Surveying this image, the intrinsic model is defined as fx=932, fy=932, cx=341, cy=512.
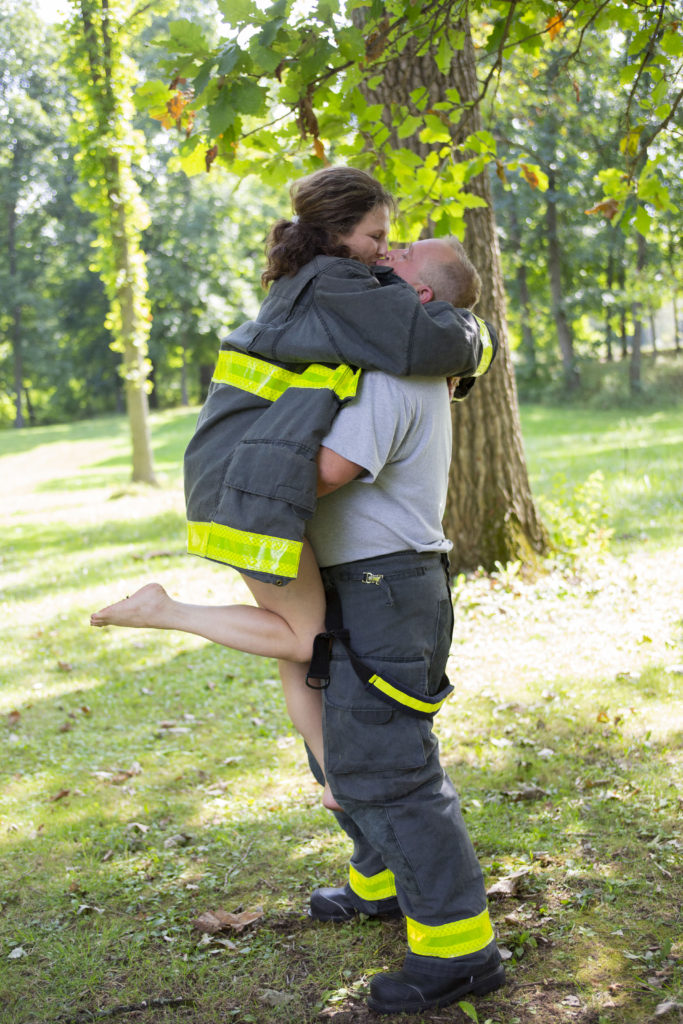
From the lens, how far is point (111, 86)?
→ 12766 millimetres

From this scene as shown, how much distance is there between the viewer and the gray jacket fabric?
2.39 m

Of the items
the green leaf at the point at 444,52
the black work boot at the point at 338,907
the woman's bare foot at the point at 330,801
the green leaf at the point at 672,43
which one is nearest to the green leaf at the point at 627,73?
the green leaf at the point at 672,43

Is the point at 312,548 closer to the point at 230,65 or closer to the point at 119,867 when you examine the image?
the point at 230,65

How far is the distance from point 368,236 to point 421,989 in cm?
214

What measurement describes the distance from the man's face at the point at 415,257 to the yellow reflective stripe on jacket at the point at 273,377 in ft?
1.54

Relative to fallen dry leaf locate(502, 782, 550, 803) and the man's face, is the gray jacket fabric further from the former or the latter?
fallen dry leaf locate(502, 782, 550, 803)

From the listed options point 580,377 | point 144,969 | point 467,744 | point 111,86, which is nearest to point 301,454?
point 144,969

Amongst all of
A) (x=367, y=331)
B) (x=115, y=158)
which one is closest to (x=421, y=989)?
(x=367, y=331)

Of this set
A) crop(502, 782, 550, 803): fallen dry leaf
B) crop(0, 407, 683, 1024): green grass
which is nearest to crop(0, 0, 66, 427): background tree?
crop(0, 407, 683, 1024): green grass

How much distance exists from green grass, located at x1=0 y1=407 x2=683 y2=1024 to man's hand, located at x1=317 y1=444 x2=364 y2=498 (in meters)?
1.53

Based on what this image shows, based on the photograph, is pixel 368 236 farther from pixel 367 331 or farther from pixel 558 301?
pixel 558 301

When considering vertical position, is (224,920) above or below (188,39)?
below

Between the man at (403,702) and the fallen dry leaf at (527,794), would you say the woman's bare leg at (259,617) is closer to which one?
the man at (403,702)

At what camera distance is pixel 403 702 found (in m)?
2.57
